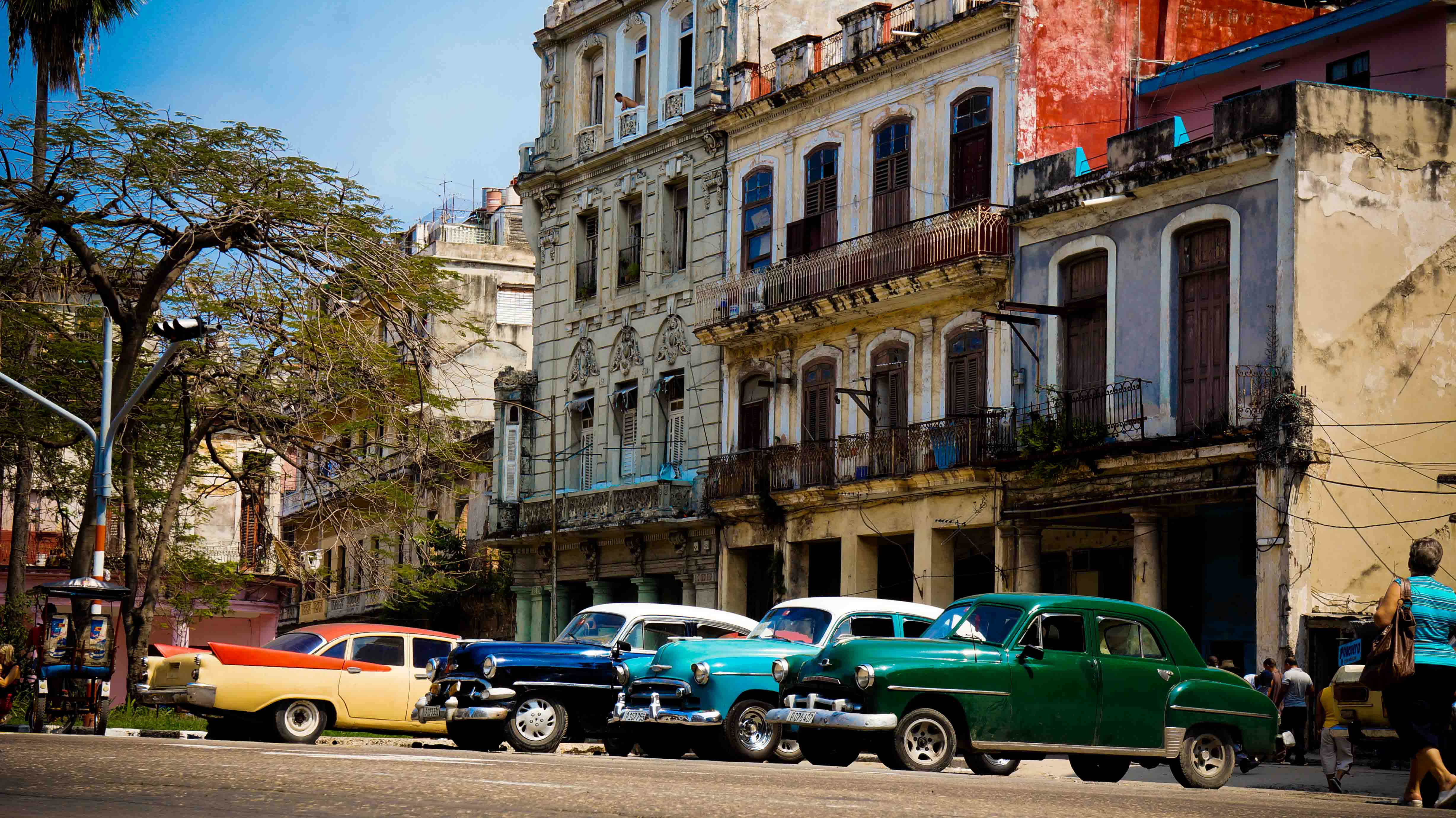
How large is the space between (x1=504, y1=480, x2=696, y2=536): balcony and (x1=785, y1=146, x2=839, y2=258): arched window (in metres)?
5.14

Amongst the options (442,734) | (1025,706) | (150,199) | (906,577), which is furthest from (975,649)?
(906,577)

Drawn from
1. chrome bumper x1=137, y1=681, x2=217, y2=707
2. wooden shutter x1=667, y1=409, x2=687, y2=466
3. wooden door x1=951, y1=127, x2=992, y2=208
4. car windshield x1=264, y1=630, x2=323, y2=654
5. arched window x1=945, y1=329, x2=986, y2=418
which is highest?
wooden door x1=951, y1=127, x2=992, y2=208

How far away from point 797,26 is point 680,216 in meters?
4.42

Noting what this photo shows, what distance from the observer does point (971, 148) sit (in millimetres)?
30062

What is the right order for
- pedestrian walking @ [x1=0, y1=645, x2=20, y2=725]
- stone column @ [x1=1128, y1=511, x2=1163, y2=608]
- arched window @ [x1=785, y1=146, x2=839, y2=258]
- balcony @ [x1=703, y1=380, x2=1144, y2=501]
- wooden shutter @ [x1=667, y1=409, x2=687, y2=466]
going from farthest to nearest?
wooden shutter @ [x1=667, y1=409, x2=687, y2=466], arched window @ [x1=785, y1=146, x2=839, y2=258], balcony @ [x1=703, y1=380, x2=1144, y2=501], stone column @ [x1=1128, y1=511, x2=1163, y2=608], pedestrian walking @ [x1=0, y1=645, x2=20, y2=725]

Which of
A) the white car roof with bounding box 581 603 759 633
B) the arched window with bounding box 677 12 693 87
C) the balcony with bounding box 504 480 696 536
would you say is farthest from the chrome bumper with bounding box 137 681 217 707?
the arched window with bounding box 677 12 693 87

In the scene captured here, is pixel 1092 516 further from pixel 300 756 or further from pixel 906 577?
pixel 300 756

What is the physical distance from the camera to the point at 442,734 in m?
21.2

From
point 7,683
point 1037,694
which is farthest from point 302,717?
point 1037,694

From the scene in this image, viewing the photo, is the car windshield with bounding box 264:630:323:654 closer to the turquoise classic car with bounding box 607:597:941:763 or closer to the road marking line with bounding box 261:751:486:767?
the turquoise classic car with bounding box 607:597:941:763

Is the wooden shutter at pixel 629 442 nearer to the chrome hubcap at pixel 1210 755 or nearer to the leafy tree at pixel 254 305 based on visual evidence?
the leafy tree at pixel 254 305

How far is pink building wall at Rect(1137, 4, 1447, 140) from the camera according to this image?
26.6 m

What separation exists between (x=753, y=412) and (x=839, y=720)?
19679 millimetres

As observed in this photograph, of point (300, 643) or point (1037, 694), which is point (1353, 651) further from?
point (300, 643)
